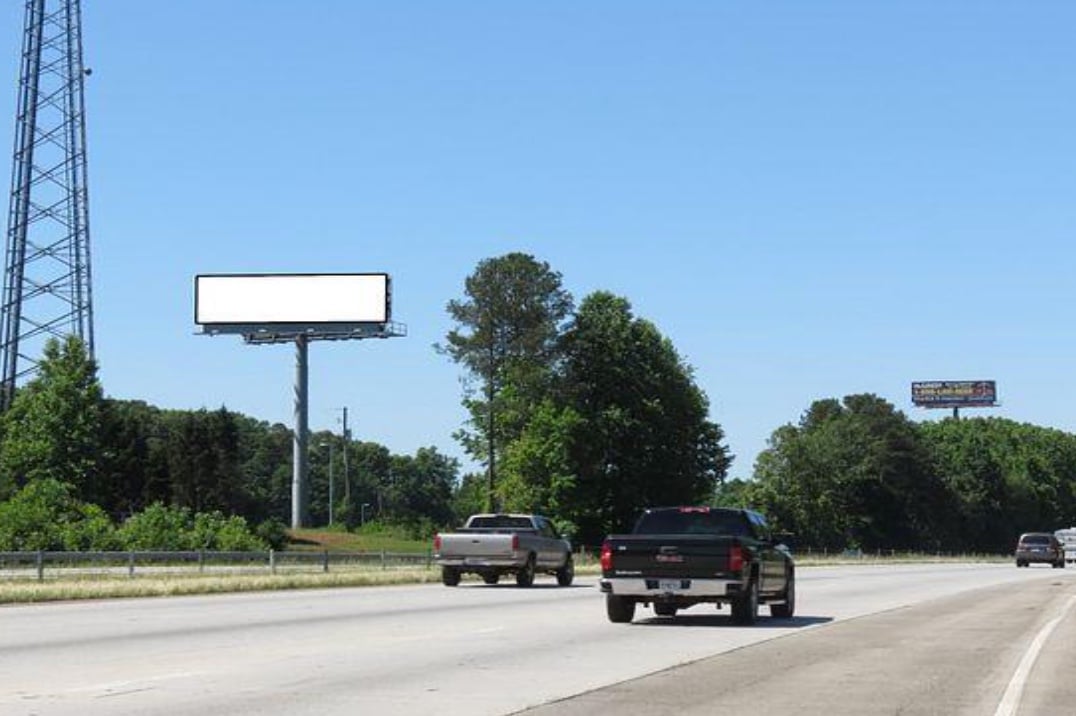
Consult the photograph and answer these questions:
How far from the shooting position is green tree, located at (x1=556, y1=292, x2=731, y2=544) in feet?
326

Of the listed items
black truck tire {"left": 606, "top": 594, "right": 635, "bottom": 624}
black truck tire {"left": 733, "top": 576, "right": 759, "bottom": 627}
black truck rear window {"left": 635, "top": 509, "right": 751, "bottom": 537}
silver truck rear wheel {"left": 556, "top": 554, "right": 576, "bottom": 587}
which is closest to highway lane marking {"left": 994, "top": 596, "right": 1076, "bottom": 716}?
black truck tire {"left": 733, "top": 576, "right": 759, "bottom": 627}

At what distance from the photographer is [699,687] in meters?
13.9

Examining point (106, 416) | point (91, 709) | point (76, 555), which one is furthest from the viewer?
point (106, 416)

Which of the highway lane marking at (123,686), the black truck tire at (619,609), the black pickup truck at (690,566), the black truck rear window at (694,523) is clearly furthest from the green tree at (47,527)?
the highway lane marking at (123,686)

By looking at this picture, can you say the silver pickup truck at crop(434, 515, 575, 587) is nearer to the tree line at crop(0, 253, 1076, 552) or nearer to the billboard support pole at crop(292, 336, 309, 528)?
the tree line at crop(0, 253, 1076, 552)

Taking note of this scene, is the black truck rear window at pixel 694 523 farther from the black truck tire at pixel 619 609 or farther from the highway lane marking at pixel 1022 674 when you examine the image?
the highway lane marking at pixel 1022 674

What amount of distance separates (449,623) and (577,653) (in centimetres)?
569

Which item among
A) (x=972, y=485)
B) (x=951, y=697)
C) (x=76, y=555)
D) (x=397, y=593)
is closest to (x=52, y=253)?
(x=76, y=555)

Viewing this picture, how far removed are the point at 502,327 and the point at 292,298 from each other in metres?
14.5

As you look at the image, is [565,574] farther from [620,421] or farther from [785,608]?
[620,421]

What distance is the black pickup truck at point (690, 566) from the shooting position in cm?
2223

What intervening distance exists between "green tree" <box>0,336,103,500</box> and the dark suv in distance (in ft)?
185

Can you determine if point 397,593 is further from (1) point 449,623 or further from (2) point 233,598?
(1) point 449,623

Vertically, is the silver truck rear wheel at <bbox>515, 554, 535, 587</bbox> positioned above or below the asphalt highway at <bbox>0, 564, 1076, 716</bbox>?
above
